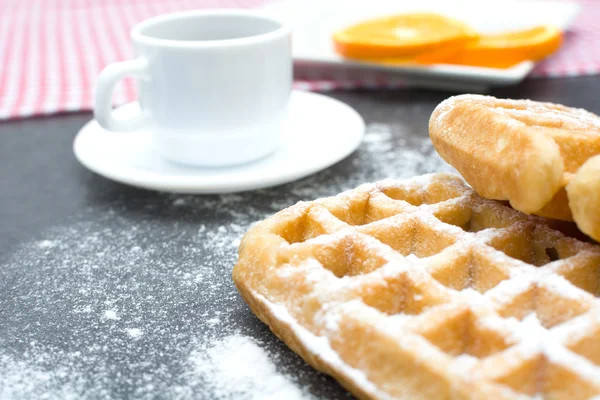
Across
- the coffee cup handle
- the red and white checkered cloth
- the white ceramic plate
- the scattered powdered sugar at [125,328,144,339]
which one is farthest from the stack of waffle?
the red and white checkered cloth

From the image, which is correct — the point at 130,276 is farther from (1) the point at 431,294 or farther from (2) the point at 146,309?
(1) the point at 431,294

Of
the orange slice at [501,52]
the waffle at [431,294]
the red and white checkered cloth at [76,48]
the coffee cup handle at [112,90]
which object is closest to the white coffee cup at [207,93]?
the coffee cup handle at [112,90]

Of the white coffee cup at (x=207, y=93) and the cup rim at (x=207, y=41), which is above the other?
the cup rim at (x=207, y=41)

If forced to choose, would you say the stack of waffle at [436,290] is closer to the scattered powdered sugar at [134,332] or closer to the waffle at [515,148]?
the waffle at [515,148]

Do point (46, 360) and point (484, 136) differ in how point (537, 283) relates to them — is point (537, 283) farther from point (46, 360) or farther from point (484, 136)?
point (46, 360)

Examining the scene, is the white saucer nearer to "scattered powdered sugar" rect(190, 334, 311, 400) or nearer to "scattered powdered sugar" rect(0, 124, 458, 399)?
"scattered powdered sugar" rect(0, 124, 458, 399)

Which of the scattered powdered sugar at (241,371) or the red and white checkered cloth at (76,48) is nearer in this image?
the scattered powdered sugar at (241,371)

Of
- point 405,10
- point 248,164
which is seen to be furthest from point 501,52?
point 248,164
